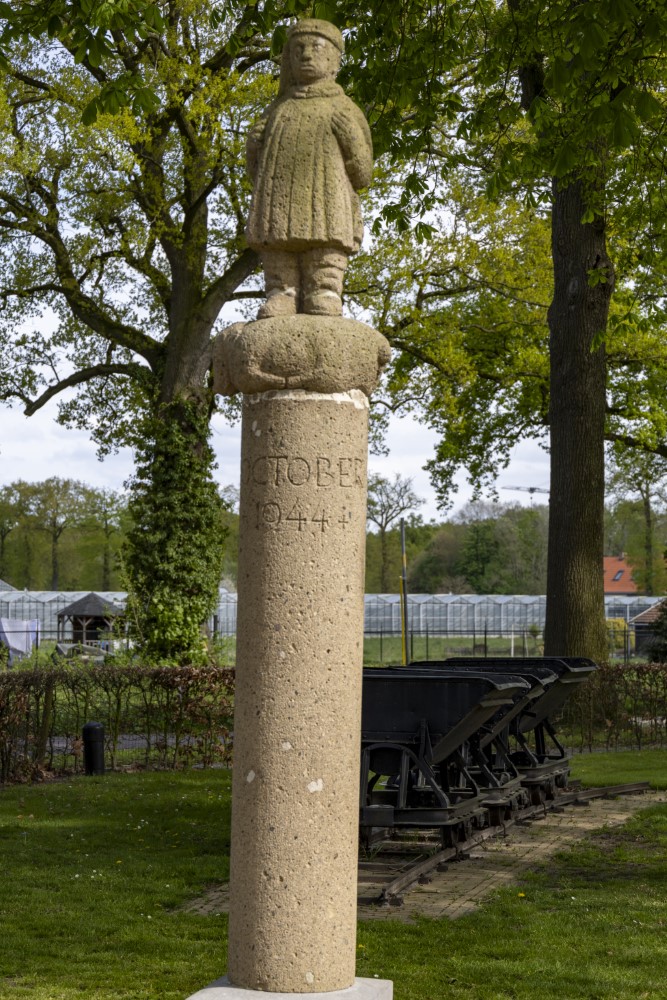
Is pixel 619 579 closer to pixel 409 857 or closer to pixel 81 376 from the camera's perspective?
pixel 81 376

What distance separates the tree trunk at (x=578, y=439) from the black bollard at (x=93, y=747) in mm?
6806

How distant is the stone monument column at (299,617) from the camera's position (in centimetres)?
441

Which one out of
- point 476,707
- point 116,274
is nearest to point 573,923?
point 476,707

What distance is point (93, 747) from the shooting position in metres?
13.8

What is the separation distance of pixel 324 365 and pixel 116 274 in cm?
2121

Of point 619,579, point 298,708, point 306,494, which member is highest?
point 619,579

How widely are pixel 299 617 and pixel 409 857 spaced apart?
5.61 meters

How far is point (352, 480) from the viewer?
15.2ft

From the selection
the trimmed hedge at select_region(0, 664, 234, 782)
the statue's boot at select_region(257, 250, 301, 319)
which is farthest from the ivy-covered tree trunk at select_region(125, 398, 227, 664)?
the statue's boot at select_region(257, 250, 301, 319)

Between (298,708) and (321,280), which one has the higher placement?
(321,280)

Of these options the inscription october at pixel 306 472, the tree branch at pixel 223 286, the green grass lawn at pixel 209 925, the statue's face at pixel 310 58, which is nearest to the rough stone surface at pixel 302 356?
the inscription october at pixel 306 472

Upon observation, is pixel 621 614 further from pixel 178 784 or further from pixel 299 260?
pixel 299 260

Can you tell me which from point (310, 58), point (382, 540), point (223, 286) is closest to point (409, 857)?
point (310, 58)

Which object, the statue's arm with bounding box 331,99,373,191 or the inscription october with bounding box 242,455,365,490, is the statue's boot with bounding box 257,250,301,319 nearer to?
the statue's arm with bounding box 331,99,373,191
